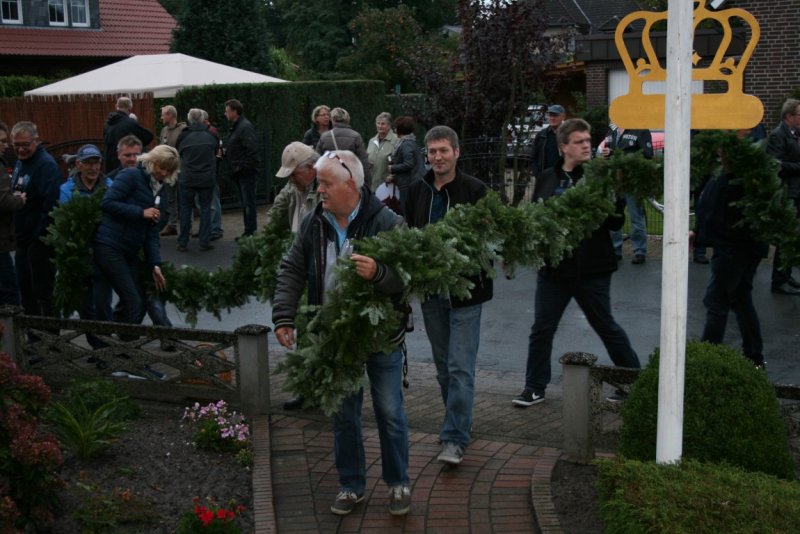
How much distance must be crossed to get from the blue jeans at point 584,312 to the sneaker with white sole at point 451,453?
1275 mm

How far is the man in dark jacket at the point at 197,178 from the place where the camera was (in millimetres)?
15031

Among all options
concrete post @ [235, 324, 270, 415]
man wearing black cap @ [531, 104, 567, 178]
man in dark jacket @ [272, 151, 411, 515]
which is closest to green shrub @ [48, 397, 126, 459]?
concrete post @ [235, 324, 270, 415]

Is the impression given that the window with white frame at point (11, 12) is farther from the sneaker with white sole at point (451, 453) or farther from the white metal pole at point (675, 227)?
the white metal pole at point (675, 227)

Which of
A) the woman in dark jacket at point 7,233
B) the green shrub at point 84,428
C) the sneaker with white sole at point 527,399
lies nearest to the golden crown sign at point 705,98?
the sneaker with white sole at point 527,399

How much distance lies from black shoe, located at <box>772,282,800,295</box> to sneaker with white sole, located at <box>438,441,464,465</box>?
624 cm

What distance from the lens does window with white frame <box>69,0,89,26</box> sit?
3584 cm

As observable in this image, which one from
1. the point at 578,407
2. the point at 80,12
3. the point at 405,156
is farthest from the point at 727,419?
the point at 80,12

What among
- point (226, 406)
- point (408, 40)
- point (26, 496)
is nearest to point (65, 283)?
point (226, 406)

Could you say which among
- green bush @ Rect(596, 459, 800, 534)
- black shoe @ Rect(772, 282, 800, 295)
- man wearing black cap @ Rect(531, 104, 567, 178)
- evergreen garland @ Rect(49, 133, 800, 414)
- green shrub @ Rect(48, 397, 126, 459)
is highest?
man wearing black cap @ Rect(531, 104, 567, 178)

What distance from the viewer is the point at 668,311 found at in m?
4.64

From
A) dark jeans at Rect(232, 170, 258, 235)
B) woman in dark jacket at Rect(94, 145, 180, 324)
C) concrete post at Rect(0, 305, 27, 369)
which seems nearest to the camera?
concrete post at Rect(0, 305, 27, 369)

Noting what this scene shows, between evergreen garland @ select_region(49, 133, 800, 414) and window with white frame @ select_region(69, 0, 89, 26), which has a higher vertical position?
window with white frame @ select_region(69, 0, 89, 26)

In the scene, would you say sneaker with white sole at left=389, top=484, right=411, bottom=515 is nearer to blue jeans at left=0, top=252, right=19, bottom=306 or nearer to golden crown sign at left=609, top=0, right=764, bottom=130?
golden crown sign at left=609, top=0, right=764, bottom=130

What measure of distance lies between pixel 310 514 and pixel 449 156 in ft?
7.45
